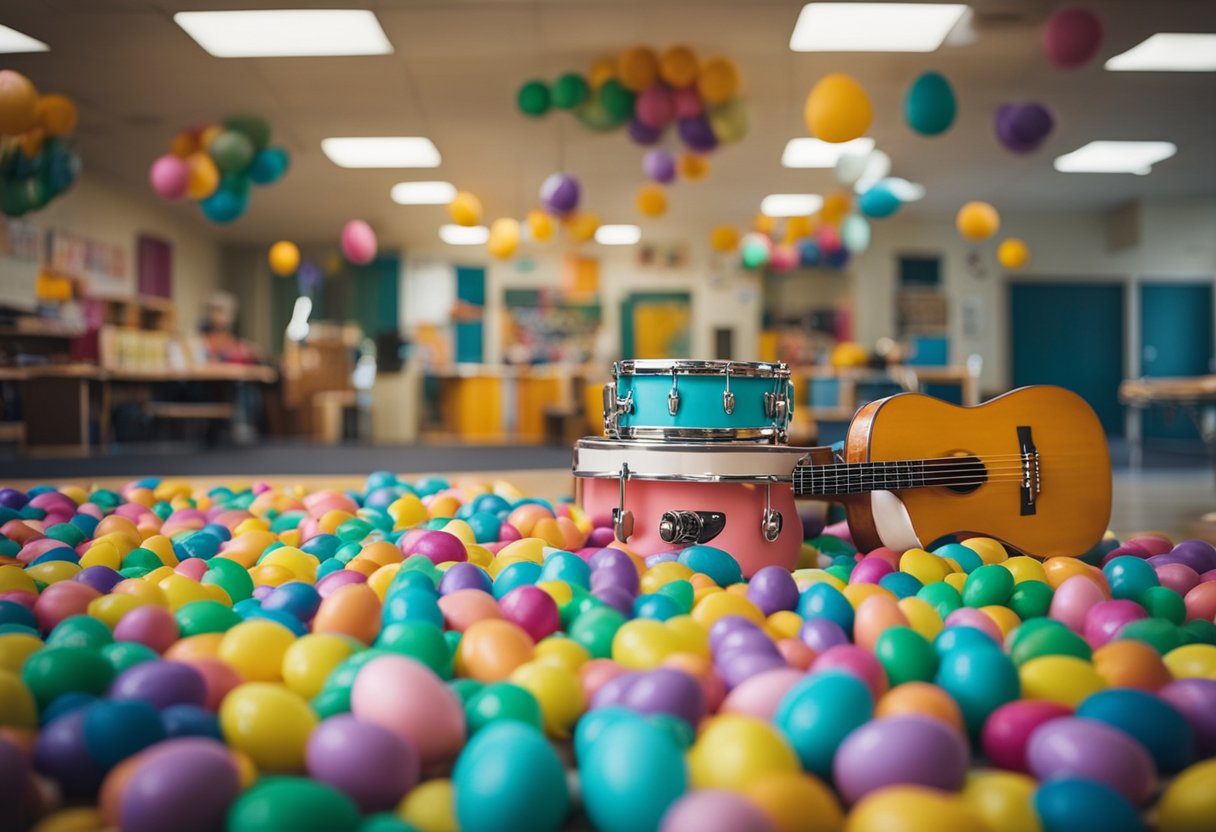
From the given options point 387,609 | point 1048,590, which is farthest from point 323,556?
point 1048,590

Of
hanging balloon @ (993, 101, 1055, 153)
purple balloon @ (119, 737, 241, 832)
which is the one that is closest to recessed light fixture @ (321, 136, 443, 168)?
hanging balloon @ (993, 101, 1055, 153)

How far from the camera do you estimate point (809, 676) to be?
939 millimetres

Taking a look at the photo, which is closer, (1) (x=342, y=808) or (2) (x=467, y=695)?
(1) (x=342, y=808)

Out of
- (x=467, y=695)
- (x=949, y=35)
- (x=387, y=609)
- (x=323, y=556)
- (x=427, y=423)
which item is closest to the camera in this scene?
(x=467, y=695)

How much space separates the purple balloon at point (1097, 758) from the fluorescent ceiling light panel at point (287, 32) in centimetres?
480

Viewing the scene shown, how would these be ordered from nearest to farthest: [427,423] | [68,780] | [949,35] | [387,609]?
[68,780], [387,609], [949,35], [427,423]

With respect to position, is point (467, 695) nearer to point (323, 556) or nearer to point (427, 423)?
point (323, 556)

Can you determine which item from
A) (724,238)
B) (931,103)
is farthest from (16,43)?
(724,238)

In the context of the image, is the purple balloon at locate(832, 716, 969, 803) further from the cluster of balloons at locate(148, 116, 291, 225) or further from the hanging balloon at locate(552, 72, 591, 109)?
the cluster of balloons at locate(148, 116, 291, 225)

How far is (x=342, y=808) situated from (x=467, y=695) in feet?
0.91

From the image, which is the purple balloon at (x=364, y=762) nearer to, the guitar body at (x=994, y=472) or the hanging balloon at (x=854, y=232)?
the guitar body at (x=994, y=472)

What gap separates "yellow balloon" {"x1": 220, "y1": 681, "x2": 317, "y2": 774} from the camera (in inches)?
33.4

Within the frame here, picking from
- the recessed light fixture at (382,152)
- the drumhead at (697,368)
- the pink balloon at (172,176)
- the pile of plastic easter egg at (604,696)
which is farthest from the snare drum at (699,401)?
the recessed light fixture at (382,152)

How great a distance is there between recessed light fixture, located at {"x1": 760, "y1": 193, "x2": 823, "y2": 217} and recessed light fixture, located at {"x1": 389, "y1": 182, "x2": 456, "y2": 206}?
3.13m
